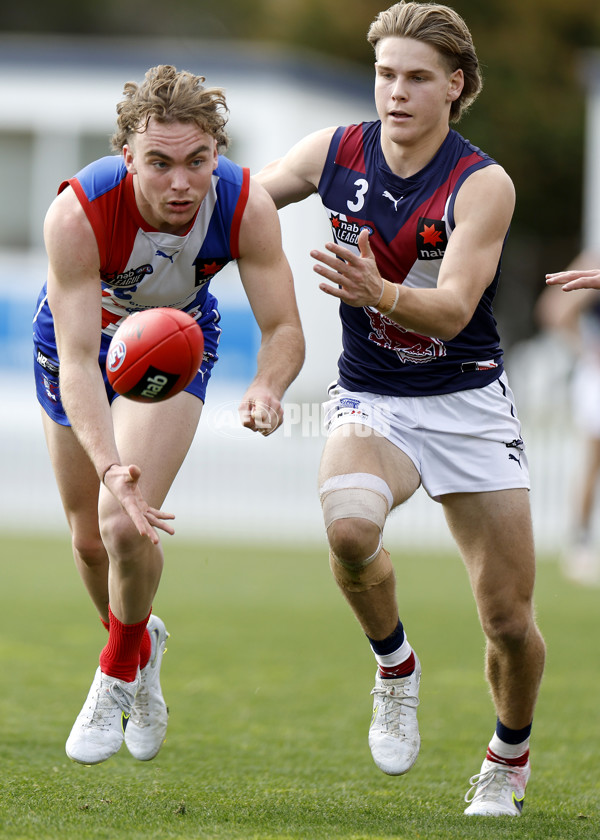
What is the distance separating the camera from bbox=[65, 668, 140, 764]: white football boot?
440cm

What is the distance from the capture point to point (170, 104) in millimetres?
4180

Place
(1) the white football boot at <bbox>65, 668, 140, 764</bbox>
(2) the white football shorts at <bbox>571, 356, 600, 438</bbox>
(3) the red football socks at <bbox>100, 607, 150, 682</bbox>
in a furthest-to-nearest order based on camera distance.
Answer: (2) the white football shorts at <bbox>571, 356, 600, 438</bbox>, (3) the red football socks at <bbox>100, 607, 150, 682</bbox>, (1) the white football boot at <bbox>65, 668, 140, 764</bbox>

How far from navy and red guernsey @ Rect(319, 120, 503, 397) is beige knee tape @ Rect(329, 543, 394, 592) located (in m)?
0.65

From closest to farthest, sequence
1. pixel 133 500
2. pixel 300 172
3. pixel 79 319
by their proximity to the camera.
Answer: pixel 133 500 → pixel 79 319 → pixel 300 172

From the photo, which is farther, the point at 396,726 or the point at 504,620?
the point at 396,726

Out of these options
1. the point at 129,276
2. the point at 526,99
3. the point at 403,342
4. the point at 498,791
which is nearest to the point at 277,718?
the point at 498,791

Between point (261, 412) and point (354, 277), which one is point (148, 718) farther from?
point (354, 277)

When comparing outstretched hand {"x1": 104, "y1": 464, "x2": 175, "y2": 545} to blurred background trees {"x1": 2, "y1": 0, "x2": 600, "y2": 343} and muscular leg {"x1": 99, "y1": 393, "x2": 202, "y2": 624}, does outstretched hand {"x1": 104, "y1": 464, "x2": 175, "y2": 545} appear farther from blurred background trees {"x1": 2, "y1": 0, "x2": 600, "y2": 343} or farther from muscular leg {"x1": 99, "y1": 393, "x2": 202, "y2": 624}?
blurred background trees {"x1": 2, "y1": 0, "x2": 600, "y2": 343}

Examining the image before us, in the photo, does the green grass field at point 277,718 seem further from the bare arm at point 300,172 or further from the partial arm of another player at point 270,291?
the bare arm at point 300,172

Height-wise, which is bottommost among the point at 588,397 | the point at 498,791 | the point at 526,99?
the point at 526,99

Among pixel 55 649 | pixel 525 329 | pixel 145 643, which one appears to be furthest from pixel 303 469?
pixel 525 329

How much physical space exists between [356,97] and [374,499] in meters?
15.9

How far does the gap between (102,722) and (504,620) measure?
150 cm

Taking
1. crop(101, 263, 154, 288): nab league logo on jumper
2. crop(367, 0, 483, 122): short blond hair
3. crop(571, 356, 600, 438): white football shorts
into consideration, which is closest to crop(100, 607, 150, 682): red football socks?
crop(101, 263, 154, 288): nab league logo on jumper
